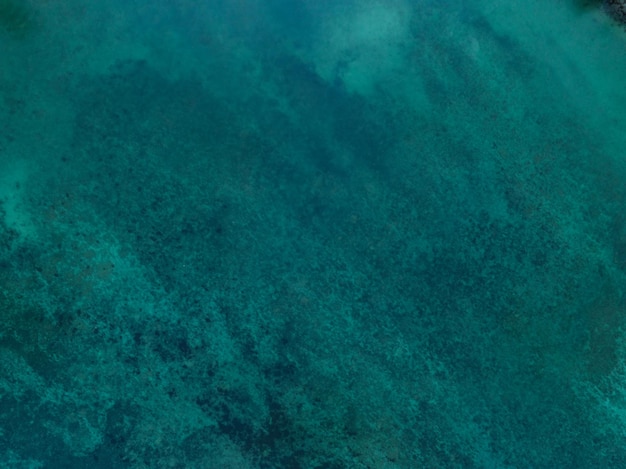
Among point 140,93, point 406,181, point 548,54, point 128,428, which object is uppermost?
point 548,54

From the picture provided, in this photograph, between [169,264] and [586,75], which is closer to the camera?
[169,264]

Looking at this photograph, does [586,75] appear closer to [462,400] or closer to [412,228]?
[412,228]

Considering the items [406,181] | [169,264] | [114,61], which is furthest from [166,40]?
[406,181]

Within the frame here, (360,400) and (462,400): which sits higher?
(462,400)

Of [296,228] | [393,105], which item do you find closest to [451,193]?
[393,105]

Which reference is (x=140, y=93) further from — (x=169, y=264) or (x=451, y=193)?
(x=451, y=193)

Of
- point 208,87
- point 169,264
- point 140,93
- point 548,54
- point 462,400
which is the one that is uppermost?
point 548,54
